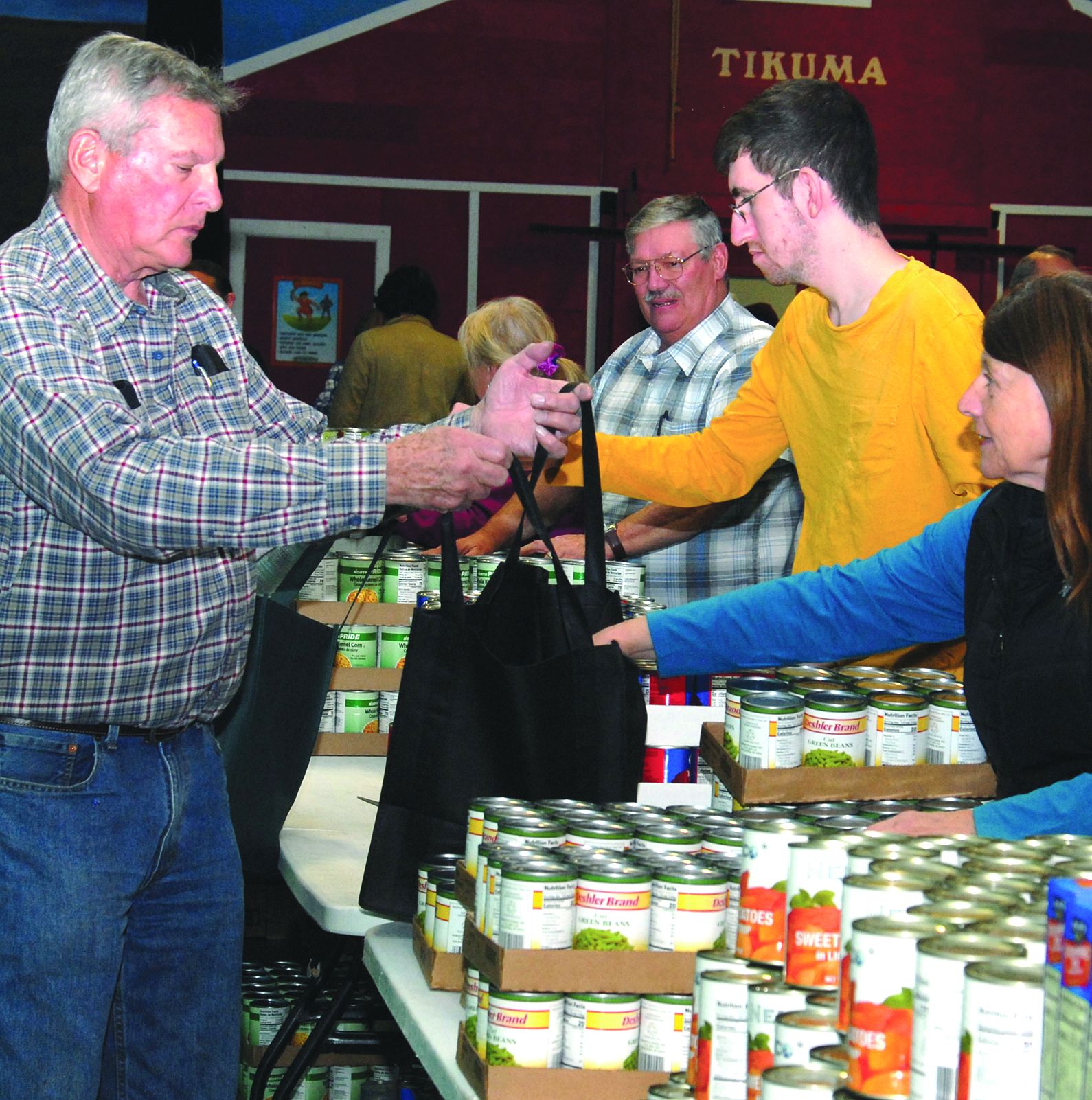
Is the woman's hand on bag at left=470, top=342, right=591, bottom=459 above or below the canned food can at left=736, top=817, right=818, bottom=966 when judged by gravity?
above

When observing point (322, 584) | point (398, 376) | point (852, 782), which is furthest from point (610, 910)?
point (398, 376)

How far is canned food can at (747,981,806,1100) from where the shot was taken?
143cm

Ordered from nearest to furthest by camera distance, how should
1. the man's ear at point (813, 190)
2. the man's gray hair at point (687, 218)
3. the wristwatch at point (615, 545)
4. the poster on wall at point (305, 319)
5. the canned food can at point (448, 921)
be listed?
the canned food can at point (448, 921)
the man's ear at point (813, 190)
the wristwatch at point (615, 545)
the man's gray hair at point (687, 218)
the poster on wall at point (305, 319)

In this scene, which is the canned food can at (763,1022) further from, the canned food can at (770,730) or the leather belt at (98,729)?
the leather belt at (98,729)

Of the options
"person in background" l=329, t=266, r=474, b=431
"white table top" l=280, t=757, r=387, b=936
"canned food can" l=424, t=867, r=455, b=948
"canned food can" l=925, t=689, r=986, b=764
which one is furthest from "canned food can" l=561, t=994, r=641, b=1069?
"person in background" l=329, t=266, r=474, b=431

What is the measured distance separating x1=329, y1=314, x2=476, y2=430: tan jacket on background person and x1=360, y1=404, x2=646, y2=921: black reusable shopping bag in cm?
504

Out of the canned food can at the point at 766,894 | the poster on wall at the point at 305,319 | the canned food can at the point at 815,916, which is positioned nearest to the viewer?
the canned food can at the point at 815,916

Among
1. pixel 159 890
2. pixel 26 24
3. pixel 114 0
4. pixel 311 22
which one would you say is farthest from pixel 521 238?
Answer: pixel 159 890

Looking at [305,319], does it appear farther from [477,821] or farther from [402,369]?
[477,821]

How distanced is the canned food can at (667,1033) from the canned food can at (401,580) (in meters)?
1.67

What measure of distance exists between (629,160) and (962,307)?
7.60m

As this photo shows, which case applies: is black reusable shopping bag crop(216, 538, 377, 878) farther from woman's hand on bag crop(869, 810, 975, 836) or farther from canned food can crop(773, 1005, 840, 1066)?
canned food can crop(773, 1005, 840, 1066)

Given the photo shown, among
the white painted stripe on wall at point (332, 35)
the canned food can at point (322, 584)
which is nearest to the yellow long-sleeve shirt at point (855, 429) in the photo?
the canned food can at point (322, 584)

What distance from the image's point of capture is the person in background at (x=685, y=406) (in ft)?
13.3
